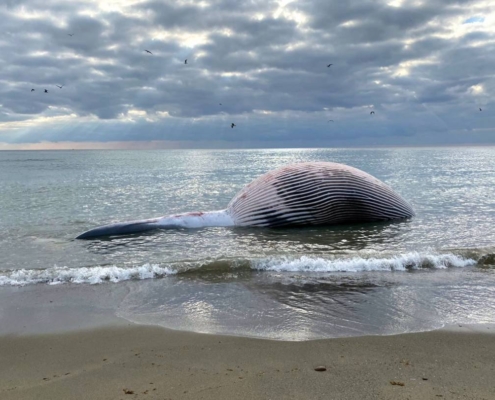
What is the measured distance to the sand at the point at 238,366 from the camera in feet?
13.0

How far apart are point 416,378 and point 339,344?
1025 millimetres

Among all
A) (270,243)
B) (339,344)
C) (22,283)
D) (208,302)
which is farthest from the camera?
(270,243)

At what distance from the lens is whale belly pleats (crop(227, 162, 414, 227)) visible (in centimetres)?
1188

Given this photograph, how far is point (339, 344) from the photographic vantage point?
4984 mm

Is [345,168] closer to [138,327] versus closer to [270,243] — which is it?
[270,243]

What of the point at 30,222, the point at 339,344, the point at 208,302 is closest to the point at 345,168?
the point at 208,302

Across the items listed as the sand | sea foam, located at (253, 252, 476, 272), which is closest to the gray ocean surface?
sea foam, located at (253, 252, 476, 272)

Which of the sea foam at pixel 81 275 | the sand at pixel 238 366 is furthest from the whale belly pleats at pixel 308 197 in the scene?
the sand at pixel 238 366

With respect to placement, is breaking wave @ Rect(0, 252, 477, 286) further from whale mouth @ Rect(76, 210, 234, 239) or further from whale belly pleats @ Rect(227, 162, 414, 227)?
whale belly pleats @ Rect(227, 162, 414, 227)

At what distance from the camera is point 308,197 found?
11930 mm

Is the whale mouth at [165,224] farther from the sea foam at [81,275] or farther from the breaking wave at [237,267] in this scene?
the sea foam at [81,275]

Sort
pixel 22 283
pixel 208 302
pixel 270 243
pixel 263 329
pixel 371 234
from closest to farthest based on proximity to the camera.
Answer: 1. pixel 263 329
2. pixel 208 302
3. pixel 22 283
4. pixel 270 243
5. pixel 371 234

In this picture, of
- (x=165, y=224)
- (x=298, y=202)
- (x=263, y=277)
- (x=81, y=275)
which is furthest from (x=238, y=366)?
(x=165, y=224)

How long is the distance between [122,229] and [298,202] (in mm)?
5104
